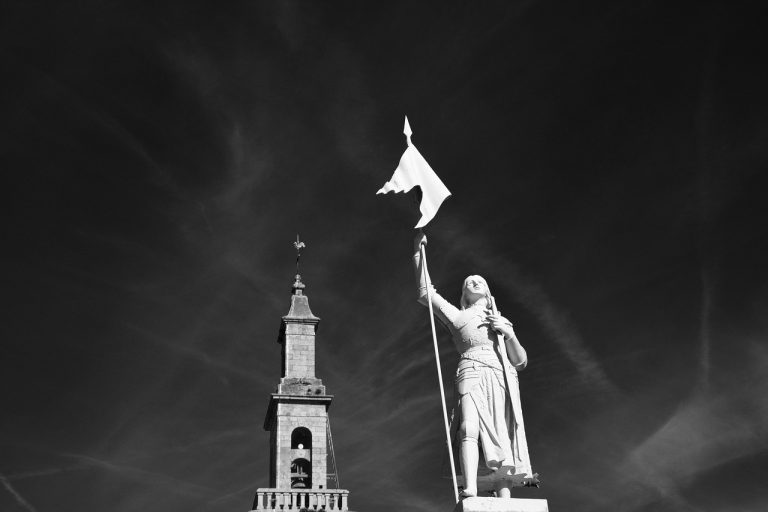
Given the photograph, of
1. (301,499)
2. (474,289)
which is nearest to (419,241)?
(474,289)

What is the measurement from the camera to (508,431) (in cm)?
1409

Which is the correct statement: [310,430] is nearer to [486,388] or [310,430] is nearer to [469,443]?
[486,388]

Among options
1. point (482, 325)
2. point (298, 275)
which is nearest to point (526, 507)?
point (482, 325)

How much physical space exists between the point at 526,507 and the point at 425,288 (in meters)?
3.40

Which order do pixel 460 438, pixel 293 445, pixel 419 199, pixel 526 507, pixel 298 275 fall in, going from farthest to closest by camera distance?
1. pixel 298 275
2. pixel 293 445
3. pixel 419 199
4. pixel 460 438
5. pixel 526 507

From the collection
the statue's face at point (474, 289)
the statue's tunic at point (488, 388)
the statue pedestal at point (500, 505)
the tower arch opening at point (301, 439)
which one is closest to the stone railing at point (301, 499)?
the tower arch opening at point (301, 439)

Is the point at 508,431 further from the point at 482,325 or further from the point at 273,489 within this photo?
the point at 273,489

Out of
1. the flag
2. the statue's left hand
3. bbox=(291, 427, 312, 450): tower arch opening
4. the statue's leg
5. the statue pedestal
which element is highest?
bbox=(291, 427, 312, 450): tower arch opening

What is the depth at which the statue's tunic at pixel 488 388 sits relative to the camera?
45.3 feet

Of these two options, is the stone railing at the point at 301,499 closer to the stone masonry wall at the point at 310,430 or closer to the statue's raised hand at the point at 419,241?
the stone masonry wall at the point at 310,430

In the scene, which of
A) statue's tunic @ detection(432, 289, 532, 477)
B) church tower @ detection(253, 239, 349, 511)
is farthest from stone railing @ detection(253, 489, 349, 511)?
statue's tunic @ detection(432, 289, 532, 477)

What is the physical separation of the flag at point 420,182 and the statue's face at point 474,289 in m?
1.53

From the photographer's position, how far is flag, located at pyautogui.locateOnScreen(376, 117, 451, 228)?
1639cm

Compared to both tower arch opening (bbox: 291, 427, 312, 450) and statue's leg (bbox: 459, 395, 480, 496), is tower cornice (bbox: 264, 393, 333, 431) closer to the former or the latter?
tower arch opening (bbox: 291, 427, 312, 450)
